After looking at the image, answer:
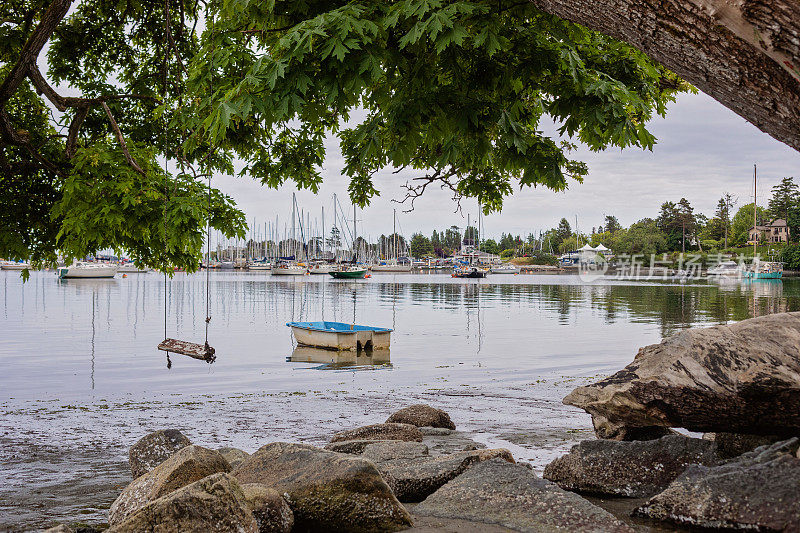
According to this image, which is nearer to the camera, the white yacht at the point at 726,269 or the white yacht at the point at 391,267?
the white yacht at the point at 726,269

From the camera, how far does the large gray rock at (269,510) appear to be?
19.5ft

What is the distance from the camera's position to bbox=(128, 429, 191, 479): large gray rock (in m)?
8.63

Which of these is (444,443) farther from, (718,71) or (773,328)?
(718,71)

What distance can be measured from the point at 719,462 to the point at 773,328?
156 centimetres

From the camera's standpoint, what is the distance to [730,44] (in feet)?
11.2

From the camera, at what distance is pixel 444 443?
11.1 metres

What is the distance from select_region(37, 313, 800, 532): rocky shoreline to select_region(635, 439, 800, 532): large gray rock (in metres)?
0.01

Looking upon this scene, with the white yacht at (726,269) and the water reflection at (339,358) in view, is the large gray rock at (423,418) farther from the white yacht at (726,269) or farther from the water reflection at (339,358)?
the white yacht at (726,269)

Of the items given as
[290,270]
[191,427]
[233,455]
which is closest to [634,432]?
[233,455]

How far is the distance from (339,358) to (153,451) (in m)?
17.2

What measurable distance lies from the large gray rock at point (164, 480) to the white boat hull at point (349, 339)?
19305 mm

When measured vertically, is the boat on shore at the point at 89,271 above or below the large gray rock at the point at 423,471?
above

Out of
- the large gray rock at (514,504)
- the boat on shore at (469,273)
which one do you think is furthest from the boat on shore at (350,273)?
the large gray rock at (514,504)

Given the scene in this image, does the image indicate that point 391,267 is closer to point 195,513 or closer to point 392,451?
point 392,451
